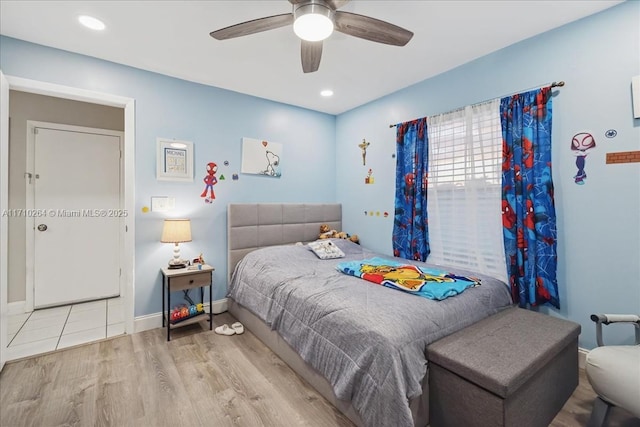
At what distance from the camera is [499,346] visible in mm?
1642

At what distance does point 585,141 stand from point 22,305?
573 cm

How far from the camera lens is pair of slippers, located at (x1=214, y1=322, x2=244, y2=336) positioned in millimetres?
2881

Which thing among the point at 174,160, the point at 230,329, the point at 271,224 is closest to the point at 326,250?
the point at 271,224

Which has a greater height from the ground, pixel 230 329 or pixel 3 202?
pixel 3 202

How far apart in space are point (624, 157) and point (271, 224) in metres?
3.24

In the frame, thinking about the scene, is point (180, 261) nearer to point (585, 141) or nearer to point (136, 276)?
point (136, 276)

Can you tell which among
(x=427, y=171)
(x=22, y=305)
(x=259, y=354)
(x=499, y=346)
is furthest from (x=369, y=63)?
(x=22, y=305)

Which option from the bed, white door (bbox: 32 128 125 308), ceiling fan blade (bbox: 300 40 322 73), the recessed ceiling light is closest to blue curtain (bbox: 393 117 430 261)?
the bed

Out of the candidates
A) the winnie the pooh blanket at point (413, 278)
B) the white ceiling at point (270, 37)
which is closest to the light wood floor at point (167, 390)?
the winnie the pooh blanket at point (413, 278)

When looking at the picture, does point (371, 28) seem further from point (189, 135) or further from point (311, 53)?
point (189, 135)

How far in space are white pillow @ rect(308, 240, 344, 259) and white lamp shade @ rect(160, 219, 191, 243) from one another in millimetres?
1347

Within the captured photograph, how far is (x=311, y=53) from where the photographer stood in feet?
6.97

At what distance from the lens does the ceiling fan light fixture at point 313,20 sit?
1685 millimetres

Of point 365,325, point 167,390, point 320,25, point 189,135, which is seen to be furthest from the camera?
point 189,135
